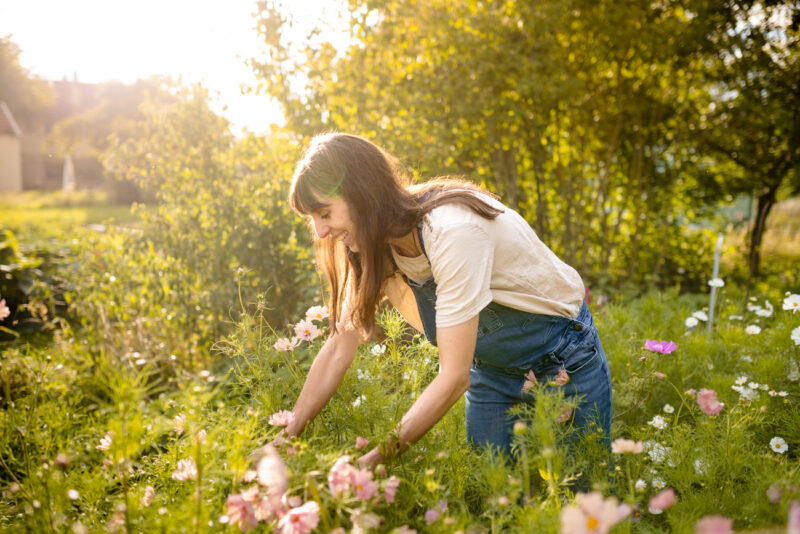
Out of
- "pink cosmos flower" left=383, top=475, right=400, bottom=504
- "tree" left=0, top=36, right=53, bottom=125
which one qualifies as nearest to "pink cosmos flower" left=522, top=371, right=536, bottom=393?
"pink cosmos flower" left=383, top=475, right=400, bottom=504

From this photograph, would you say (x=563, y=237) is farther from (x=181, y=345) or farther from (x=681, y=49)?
(x=181, y=345)

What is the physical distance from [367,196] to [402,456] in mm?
721

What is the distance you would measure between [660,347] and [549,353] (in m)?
0.48

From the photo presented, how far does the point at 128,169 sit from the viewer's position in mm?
4266

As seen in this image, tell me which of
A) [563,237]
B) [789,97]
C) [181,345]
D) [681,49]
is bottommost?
[181,345]

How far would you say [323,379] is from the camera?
1726 millimetres

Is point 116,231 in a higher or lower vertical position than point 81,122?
lower

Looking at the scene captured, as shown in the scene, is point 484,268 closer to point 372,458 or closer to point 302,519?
point 372,458

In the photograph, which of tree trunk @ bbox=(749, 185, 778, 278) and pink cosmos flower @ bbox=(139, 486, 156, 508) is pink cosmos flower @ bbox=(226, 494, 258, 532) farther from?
tree trunk @ bbox=(749, 185, 778, 278)

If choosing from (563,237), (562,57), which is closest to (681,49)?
(562,57)

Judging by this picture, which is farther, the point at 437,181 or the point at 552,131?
the point at 552,131

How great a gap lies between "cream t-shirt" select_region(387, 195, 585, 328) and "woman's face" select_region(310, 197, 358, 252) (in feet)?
0.65

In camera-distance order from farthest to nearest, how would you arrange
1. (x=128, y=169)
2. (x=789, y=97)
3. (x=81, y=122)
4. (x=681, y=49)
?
(x=81, y=122)
(x=789, y=97)
(x=681, y=49)
(x=128, y=169)

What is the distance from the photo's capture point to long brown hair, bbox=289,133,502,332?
164 cm
